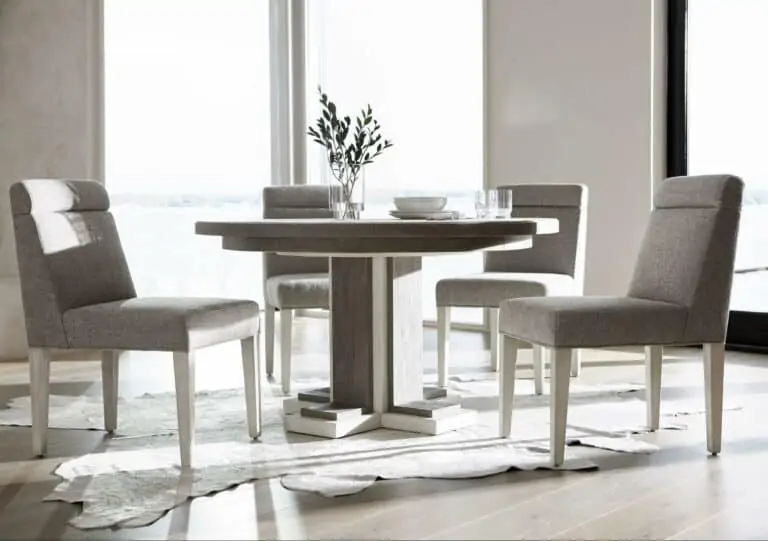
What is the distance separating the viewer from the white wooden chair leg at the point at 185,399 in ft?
10.3

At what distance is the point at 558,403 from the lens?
309cm

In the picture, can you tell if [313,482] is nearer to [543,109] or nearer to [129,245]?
[543,109]

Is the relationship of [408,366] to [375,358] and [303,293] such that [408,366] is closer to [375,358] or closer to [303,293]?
[375,358]

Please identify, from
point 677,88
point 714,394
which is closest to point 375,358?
point 714,394

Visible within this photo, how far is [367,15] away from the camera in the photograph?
6.96 m

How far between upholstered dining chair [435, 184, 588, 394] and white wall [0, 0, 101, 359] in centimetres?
268

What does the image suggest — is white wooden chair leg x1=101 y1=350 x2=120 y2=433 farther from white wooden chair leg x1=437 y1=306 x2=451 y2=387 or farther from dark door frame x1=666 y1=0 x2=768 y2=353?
dark door frame x1=666 y1=0 x2=768 y2=353

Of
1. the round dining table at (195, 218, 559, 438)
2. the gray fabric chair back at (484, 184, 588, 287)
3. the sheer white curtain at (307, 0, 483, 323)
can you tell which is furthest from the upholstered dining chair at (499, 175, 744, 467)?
the sheer white curtain at (307, 0, 483, 323)

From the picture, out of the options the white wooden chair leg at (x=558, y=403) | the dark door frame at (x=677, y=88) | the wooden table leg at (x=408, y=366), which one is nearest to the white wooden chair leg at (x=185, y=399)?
the wooden table leg at (x=408, y=366)

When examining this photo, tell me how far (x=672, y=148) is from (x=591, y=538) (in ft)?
11.9

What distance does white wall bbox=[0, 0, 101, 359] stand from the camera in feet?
19.7

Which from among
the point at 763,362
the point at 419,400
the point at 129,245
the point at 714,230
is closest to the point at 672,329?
the point at 714,230

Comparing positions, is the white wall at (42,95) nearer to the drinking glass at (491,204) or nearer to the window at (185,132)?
the window at (185,132)

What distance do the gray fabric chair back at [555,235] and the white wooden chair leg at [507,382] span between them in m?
1.19
